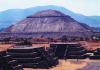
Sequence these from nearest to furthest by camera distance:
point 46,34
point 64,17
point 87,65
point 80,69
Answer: point 80,69 < point 87,65 < point 46,34 < point 64,17

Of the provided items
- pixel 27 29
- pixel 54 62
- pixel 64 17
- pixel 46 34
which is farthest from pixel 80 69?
pixel 64 17

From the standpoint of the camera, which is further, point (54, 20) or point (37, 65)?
point (54, 20)

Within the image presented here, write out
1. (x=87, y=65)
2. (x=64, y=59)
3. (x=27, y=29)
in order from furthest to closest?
(x=27, y=29) → (x=64, y=59) → (x=87, y=65)

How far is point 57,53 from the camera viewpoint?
7594 centimetres

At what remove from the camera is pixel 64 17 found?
→ 191 meters

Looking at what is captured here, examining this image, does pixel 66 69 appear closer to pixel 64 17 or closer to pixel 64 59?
pixel 64 59

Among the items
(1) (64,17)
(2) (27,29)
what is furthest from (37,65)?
(1) (64,17)

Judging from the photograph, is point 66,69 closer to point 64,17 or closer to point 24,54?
point 24,54

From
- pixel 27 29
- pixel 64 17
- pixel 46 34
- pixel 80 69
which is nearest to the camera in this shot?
pixel 80 69

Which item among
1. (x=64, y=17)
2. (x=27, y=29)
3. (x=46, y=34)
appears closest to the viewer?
(x=46, y=34)

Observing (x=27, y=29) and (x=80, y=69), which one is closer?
(x=80, y=69)

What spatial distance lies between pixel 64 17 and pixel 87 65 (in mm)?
128641

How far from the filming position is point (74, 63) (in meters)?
66.7

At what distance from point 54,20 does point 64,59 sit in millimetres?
112878
